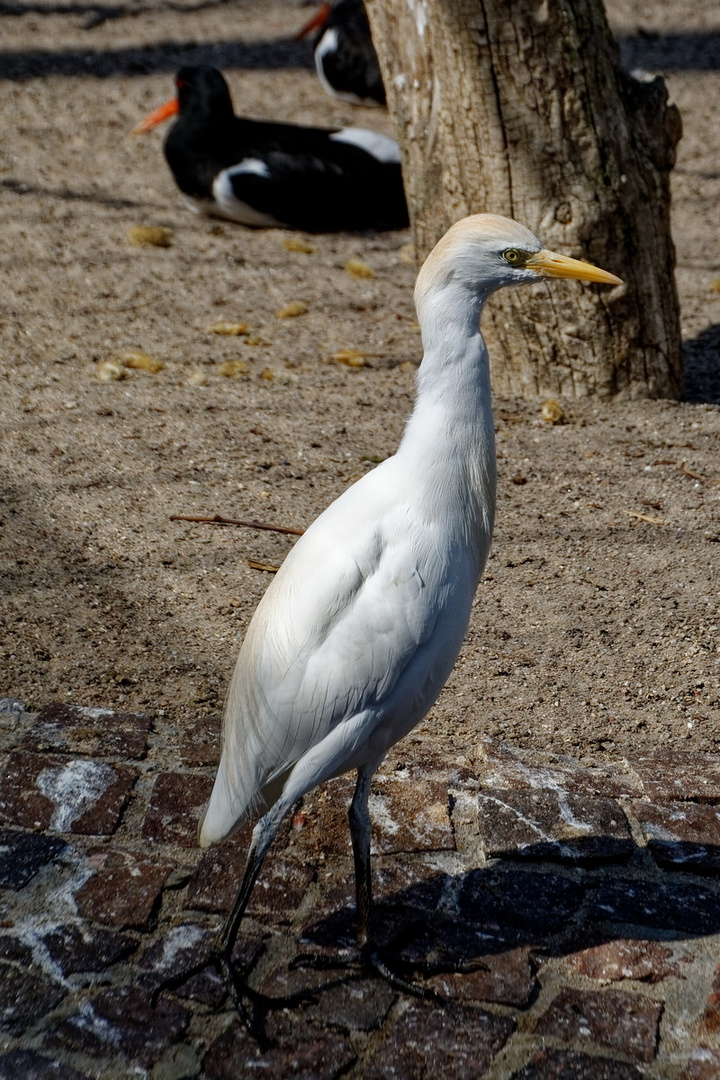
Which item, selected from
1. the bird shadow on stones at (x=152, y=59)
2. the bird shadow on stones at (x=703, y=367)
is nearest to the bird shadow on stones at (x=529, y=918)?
the bird shadow on stones at (x=703, y=367)

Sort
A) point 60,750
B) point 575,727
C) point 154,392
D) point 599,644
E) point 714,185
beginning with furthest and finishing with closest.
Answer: point 714,185 → point 154,392 → point 599,644 → point 575,727 → point 60,750

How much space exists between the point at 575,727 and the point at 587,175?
255 cm

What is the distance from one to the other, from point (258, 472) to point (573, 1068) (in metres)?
2.89

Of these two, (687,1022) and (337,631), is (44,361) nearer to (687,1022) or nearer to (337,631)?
(337,631)

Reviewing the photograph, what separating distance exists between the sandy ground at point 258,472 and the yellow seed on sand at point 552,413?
4 cm

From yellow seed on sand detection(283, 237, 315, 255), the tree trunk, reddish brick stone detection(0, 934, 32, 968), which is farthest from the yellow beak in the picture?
yellow seed on sand detection(283, 237, 315, 255)

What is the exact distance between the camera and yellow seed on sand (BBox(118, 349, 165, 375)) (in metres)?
5.54

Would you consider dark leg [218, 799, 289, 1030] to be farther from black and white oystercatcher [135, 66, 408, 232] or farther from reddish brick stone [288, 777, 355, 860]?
black and white oystercatcher [135, 66, 408, 232]

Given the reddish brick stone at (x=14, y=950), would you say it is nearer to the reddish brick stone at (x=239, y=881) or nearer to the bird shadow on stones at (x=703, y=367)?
the reddish brick stone at (x=239, y=881)

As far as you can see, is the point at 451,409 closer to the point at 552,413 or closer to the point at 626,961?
the point at 626,961

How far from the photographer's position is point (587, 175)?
4.85 m

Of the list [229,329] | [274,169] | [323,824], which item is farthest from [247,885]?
[274,169]

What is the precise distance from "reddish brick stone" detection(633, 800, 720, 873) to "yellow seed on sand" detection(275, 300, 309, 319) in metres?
3.81

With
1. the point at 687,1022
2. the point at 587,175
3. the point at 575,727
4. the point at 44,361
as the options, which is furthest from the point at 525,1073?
the point at 44,361
